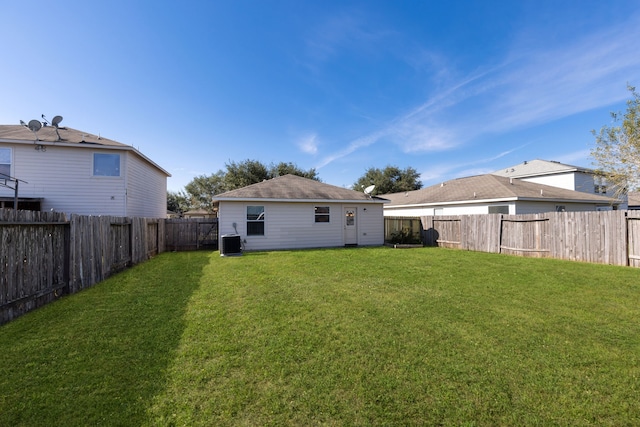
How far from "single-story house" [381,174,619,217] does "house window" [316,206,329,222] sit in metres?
8.67

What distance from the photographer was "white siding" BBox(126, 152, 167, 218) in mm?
12422

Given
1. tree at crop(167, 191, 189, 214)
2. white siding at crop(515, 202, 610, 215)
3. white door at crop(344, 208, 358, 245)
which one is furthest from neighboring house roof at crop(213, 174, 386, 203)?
tree at crop(167, 191, 189, 214)

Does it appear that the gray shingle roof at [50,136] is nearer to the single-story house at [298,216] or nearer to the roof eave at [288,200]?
the roof eave at [288,200]

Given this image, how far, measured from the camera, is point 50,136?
11922 millimetres

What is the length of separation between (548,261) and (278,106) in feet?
51.5

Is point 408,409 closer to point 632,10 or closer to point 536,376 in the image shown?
point 536,376

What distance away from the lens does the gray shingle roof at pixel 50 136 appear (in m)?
11.4

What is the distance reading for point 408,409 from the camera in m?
2.20

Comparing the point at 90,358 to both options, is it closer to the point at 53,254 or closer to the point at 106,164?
the point at 53,254

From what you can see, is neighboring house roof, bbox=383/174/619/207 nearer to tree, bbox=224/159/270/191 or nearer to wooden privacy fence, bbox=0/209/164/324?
wooden privacy fence, bbox=0/209/164/324

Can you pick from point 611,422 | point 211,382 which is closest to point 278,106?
point 211,382

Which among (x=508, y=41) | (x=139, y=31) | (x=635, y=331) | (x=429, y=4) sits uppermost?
(x=429, y=4)

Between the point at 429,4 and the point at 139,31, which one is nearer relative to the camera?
the point at 139,31

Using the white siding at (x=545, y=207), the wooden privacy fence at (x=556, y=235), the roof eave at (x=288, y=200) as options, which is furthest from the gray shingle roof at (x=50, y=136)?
the white siding at (x=545, y=207)
